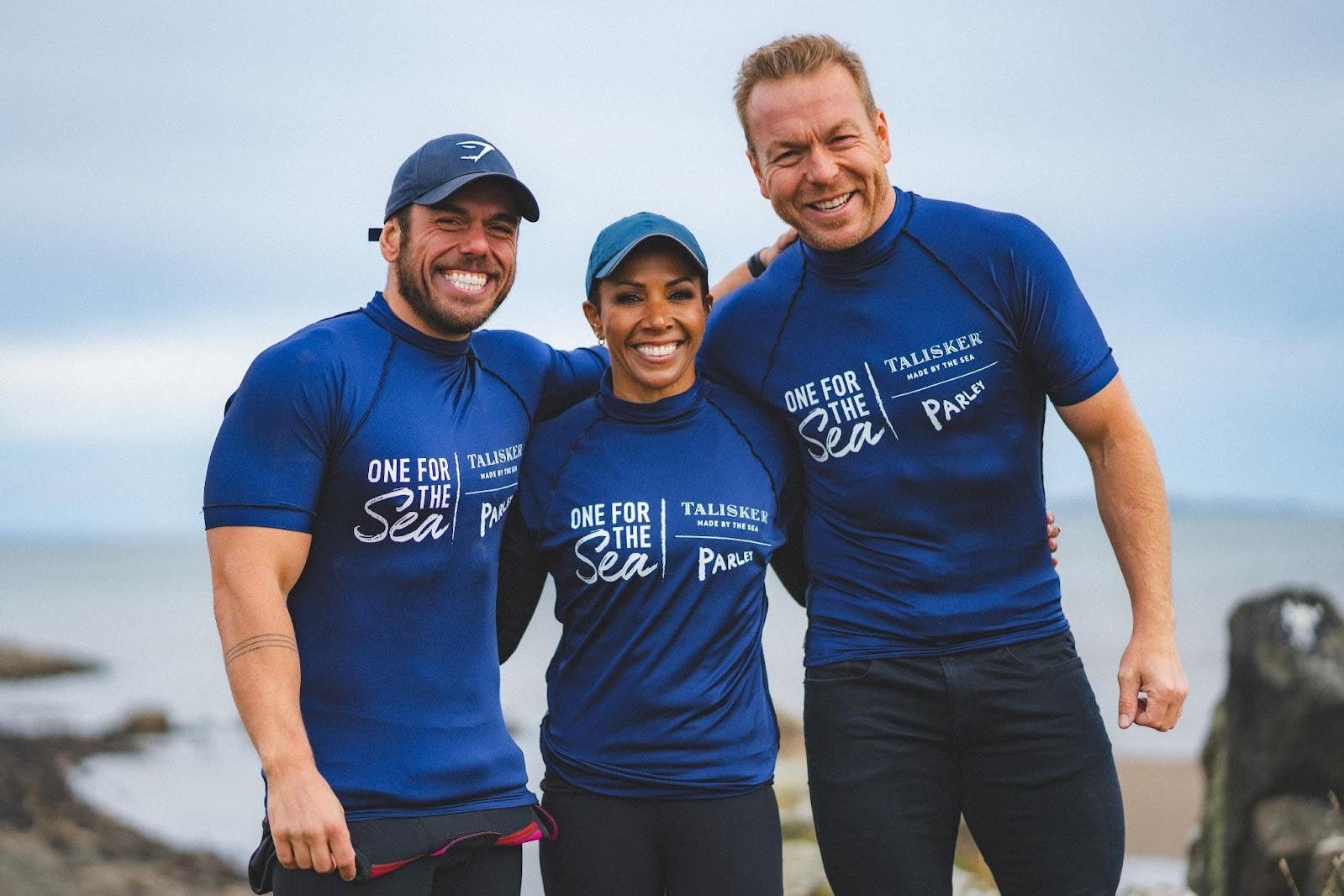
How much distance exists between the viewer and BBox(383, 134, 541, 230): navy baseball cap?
341cm

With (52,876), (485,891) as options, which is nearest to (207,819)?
(52,876)

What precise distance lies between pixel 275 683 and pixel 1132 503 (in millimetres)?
2230

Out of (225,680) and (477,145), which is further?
(225,680)

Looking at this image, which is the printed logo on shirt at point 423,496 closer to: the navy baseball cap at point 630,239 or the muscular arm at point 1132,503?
the navy baseball cap at point 630,239

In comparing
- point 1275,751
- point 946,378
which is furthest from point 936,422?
point 1275,751

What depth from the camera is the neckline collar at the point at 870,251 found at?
3682mm

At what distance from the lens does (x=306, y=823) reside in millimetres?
2877

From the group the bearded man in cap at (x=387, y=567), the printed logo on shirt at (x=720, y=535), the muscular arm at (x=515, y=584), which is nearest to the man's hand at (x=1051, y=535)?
the printed logo on shirt at (x=720, y=535)

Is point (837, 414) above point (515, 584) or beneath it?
above

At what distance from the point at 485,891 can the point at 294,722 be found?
67 cm

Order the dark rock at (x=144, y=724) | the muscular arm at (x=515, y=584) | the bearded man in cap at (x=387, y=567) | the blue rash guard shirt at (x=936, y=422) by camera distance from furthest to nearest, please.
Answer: the dark rock at (x=144, y=724)
the muscular arm at (x=515, y=584)
the blue rash guard shirt at (x=936, y=422)
the bearded man in cap at (x=387, y=567)

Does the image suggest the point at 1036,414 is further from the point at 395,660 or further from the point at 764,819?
the point at 395,660

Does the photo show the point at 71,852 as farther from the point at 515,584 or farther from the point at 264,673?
the point at 264,673

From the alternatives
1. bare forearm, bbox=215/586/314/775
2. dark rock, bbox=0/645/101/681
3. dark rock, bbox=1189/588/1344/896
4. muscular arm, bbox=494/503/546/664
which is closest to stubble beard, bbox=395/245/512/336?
muscular arm, bbox=494/503/546/664
